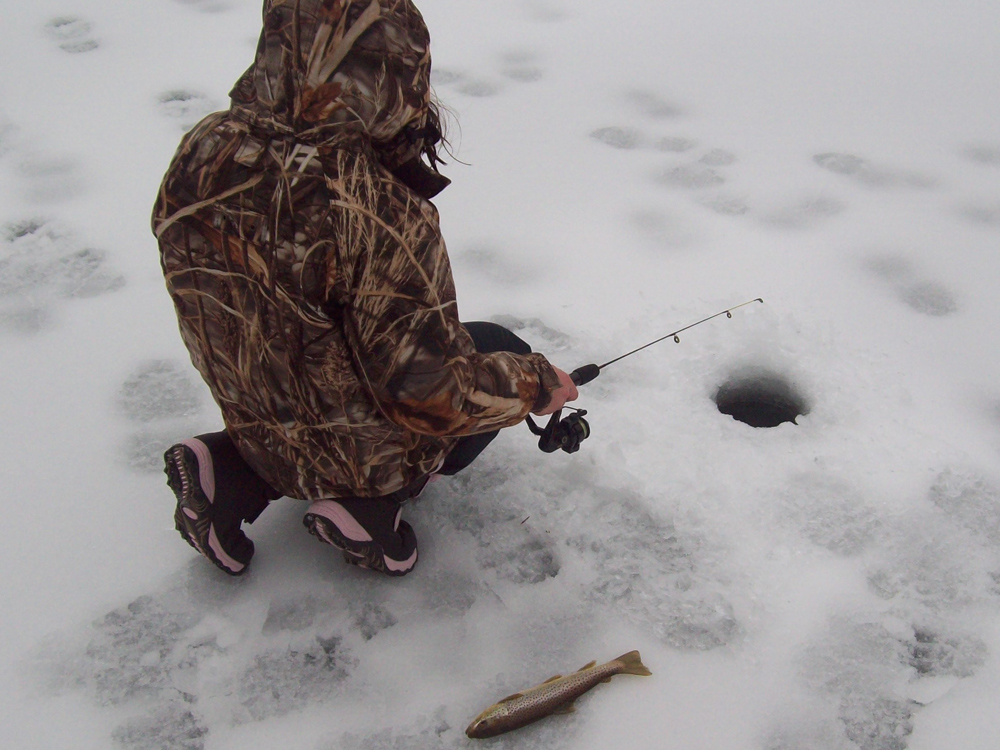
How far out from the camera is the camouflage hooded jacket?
1.27 m

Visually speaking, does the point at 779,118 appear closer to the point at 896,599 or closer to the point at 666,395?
the point at 666,395

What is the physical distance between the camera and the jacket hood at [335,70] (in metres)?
1.23

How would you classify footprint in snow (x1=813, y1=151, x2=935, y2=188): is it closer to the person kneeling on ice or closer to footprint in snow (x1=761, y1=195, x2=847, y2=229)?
footprint in snow (x1=761, y1=195, x2=847, y2=229)

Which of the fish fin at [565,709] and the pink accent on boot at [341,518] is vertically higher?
the pink accent on boot at [341,518]

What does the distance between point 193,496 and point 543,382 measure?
2.41 feet

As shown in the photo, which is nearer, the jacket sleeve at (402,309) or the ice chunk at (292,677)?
the jacket sleeve at (402,309)

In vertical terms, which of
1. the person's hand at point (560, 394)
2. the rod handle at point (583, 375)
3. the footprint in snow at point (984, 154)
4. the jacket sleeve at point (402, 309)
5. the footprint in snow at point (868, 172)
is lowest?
the footprint in snow at point (868, 172)

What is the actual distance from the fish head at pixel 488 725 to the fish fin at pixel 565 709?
4.0 inches

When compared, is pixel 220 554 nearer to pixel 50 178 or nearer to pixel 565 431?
pixel 565 431

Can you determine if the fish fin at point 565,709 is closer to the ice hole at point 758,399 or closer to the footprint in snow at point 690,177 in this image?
the ice hole at point 758,399

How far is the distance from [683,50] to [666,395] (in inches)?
93.3

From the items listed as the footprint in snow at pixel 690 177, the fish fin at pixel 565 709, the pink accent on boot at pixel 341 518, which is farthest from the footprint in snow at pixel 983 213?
the pink accent on boot at pixel 341 518

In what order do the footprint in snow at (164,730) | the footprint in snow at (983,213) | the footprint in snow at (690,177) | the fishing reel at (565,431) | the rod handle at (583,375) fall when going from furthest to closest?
the footprint in snow at (690,177)
the footprint in snow at (983,213)
the rod handle at (583,375)
the fishing reel at (565,431)
the footprint in snow at (164,730)

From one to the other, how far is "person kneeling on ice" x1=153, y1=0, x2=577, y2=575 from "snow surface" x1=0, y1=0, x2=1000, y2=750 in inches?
10.4
